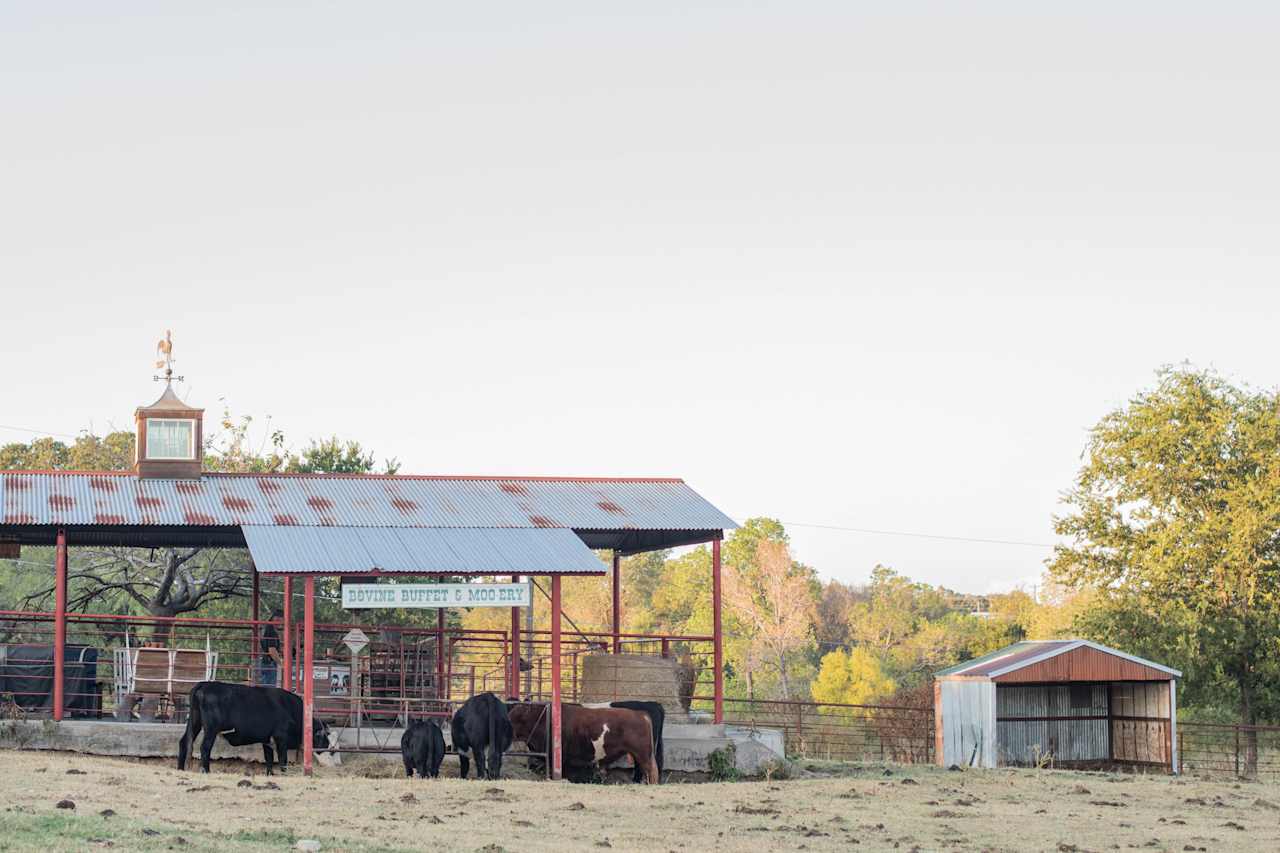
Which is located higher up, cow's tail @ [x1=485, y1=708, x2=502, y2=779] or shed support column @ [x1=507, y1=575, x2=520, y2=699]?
shed support column @ [x1=507, y1=575, x2=520, y2=699]

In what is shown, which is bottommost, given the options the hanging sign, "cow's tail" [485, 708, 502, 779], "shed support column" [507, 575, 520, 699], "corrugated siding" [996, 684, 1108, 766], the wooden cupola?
"corrugated siding" [996, 684, 1108, 766]

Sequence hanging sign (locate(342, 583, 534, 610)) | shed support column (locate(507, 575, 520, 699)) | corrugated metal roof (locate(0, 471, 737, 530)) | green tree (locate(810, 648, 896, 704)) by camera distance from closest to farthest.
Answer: hanging sign (locate(342, 583, 534, 610)) → shed support column (locate(507, 575, 520, 699)) → corrugated metal roof (locate(0, 471, 737, 530)) → green tree (locate(810, 648, 896, 704))

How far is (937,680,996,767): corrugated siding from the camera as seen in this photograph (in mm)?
28500

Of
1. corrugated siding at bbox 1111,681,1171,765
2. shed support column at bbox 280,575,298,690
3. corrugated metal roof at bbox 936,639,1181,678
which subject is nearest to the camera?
shed support column at bbox 280,575,298,690

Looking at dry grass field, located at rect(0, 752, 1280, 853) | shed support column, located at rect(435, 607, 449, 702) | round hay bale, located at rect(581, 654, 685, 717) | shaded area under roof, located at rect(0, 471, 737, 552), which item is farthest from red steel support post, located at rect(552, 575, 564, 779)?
shaded area under roof, located at rect(0, 471, 737, 552)

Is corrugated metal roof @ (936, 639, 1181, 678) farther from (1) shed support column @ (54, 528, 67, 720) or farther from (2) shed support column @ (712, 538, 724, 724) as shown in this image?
(1) shed support column @ (54, 528, 67, 720)

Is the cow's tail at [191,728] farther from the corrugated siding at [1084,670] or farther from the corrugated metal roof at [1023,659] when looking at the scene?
the corrugated siding at [1084,670]

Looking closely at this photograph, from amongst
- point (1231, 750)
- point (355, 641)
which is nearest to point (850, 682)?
point (1231, 750)

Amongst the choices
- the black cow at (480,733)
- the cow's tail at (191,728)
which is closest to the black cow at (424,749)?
the black cow at (480,733)

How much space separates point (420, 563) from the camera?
22484mm

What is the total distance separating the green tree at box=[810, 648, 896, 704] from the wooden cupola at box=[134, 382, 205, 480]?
39076 mm

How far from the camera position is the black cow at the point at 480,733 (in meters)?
22.2

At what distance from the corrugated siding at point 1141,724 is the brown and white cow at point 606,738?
12.9 meters

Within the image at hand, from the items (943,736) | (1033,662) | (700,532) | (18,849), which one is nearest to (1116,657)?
(1033,662)
